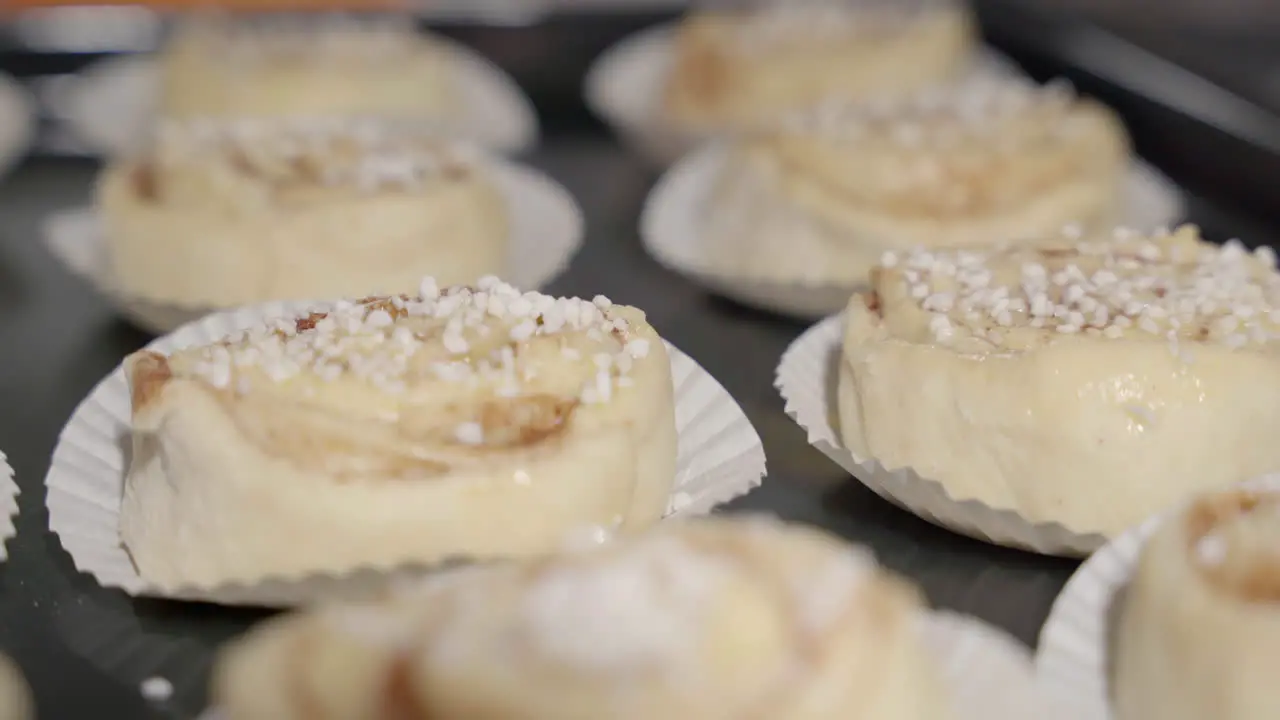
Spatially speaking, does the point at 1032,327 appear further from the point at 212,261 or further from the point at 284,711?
the point at 212,261

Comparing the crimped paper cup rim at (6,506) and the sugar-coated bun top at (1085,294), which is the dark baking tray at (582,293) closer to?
the crimped paper cup rim at (6,506)

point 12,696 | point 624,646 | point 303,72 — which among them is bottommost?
point 303,72

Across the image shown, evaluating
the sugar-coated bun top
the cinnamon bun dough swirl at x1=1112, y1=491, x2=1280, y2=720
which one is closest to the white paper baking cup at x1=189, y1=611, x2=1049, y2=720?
the cinnamon bun dough swirl at x1=1112, y1=491, x2=1280, y2=720

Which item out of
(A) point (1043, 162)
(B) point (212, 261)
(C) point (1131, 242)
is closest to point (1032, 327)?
(C) point (1131, 242)

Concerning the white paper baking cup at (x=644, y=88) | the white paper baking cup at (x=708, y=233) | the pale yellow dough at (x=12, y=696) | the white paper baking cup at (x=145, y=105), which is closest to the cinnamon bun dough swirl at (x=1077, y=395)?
the white paper baking cup at (x=708, y=233)

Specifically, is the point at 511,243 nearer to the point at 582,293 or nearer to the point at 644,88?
the point at 582,293

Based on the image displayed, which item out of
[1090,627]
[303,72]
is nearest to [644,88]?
[303,72]

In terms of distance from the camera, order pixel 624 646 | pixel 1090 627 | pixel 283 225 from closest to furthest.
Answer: pixel 624 646, pixel 1090 627, pixel 283 225
